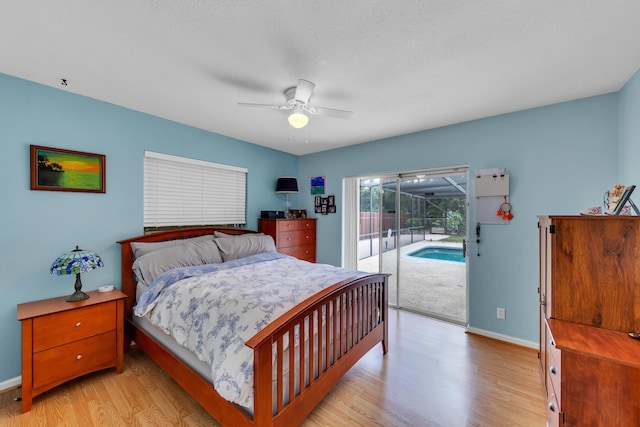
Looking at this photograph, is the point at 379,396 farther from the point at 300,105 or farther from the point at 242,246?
the point at 300,105

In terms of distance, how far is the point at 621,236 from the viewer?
1411 mm

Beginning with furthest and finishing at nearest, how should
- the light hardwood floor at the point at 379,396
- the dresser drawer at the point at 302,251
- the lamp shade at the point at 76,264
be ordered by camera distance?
1. the dresser drawer at the point at 302,251
2. the lamp shade at the point at 76,264
3. the light hardwood floor at the point at 379,396

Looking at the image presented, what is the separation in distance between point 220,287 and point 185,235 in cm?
144

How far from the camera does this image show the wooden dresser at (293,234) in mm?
4000

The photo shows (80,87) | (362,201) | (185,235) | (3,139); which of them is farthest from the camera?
(362,201)

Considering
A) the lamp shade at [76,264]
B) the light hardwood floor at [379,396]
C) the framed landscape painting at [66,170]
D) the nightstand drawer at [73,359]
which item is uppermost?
the framed landscape painting at [66,170]

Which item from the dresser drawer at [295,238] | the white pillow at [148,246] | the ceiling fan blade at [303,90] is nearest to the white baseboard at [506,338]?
the dresser drawer at [295,238]

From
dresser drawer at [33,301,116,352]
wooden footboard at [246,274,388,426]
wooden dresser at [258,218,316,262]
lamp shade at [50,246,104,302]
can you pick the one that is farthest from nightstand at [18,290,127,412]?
wooden dresser at [258,218,316,262]

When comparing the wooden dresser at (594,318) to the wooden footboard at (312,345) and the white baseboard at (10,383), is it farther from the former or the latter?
the white baseboard at (10,383)

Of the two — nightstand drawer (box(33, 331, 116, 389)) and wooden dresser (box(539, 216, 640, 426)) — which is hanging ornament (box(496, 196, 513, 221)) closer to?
wooden dresser (box(539, 216, 640, 426))

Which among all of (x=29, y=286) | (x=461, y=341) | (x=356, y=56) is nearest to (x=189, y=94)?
(x=356, y=56)

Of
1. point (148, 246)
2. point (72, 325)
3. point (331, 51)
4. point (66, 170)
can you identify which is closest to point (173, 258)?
point (148, 246)

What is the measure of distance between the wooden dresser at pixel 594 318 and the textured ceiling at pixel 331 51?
3.83ft

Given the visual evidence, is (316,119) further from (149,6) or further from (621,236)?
(621,236)
